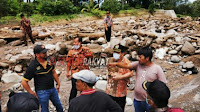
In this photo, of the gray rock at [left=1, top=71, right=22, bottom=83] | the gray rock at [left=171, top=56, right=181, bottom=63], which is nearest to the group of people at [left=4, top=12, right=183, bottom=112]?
the gray rock at [left=1, top=71, right=22, bottom=83]

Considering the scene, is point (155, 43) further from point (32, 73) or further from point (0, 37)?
point (0, 37)

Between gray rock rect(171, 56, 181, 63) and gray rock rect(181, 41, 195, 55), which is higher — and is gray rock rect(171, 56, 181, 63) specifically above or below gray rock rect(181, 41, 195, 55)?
below

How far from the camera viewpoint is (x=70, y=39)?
328 inches

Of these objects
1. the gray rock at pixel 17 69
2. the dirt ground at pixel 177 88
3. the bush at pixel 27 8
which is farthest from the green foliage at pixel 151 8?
the gray rock at pixel 17 69

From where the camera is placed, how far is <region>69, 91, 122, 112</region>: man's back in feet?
5.38

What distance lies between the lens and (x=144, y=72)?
94.0 inches

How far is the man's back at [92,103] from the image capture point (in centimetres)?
164

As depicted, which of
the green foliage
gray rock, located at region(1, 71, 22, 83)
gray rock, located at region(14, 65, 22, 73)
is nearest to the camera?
gray rock, located at region(1, 71, 22, 83)

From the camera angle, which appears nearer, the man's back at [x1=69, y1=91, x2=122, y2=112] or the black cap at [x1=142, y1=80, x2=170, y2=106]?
the black cap at [x1=142, y1=80, x2=170, y2=106]

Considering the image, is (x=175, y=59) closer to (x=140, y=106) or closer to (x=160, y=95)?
(x=140, y=106)

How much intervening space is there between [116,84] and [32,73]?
1.49 metres

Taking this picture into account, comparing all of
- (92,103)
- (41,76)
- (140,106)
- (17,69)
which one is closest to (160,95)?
(92,103)

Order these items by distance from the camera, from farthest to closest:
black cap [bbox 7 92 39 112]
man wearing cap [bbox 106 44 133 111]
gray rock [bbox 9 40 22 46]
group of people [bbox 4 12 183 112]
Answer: gray rock [bbox 9 40 22 46] → man wearing cap [bbox 106 44 133 111] → group of people [bbox 4 12 183 112] → black cap [bbox 7 92 39 112]

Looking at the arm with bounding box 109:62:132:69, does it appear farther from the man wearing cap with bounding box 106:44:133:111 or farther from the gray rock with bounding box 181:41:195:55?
the gray rock with bounding box 181:41:195:55
